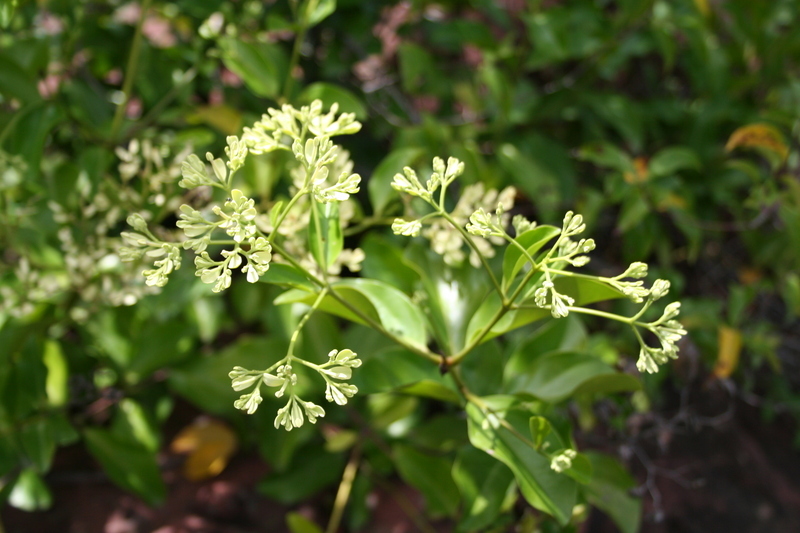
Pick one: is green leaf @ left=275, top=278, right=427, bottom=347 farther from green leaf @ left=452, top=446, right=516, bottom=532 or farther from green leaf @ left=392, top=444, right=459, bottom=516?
green leaf @ left=392, top=444, right=459, bottom=516

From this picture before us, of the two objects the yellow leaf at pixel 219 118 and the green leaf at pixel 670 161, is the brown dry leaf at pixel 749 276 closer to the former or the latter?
the green leaf at pixel 670 161

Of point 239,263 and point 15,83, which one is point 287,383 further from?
point 15,83

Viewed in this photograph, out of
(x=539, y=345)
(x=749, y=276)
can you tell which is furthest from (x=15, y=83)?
(x=749, y=276)

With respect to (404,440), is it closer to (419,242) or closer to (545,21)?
(419,242)

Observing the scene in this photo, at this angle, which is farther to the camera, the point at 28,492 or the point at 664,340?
the point at 28,492

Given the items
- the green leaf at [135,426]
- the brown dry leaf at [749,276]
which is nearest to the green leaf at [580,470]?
the green leaf at [135,426]

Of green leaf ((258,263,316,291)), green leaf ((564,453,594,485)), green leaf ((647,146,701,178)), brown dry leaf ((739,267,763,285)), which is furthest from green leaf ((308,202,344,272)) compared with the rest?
brown dry leaf ((739,267,763,285))
